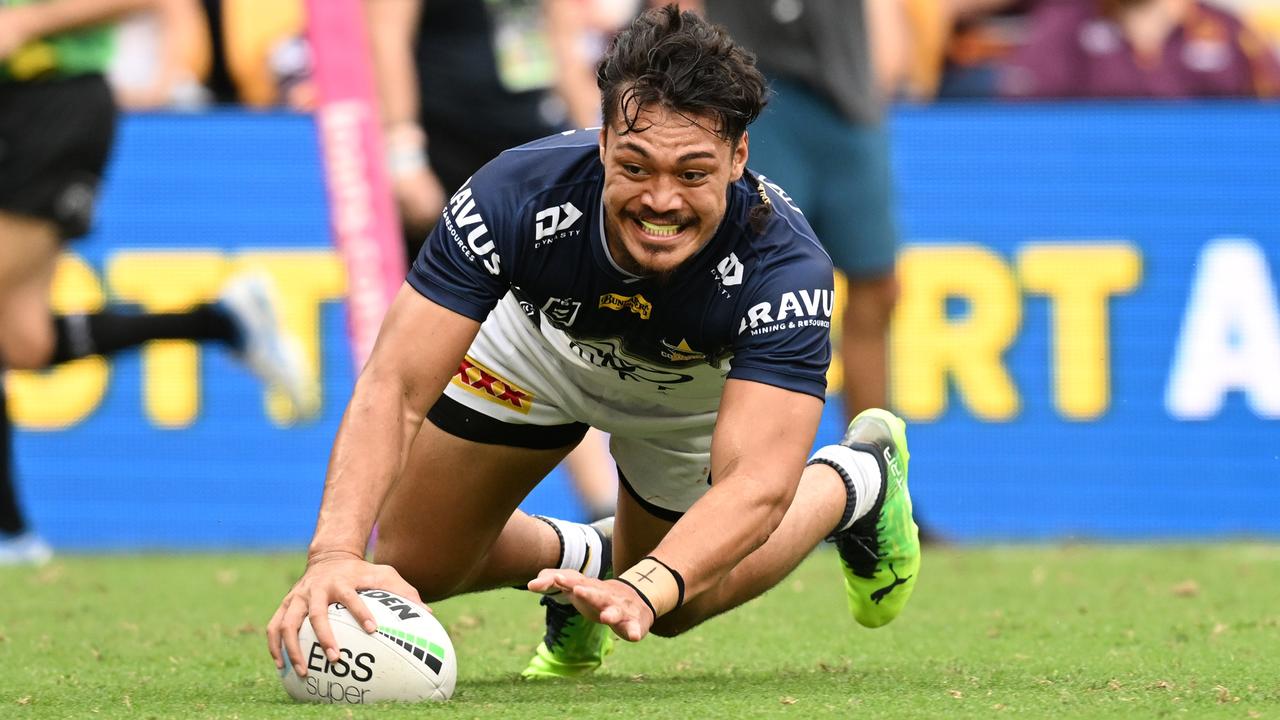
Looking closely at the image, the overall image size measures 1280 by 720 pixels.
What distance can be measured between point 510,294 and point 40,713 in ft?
5.86

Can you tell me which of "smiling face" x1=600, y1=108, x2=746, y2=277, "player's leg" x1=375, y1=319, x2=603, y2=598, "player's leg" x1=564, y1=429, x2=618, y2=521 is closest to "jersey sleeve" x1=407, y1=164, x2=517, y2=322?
"smiling face" x1=600, y1=108, x2=746, y2=277

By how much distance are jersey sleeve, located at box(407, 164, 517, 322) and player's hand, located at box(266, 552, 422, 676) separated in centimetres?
61

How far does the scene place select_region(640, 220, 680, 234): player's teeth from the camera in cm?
420

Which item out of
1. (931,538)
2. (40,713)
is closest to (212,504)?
(931,538)

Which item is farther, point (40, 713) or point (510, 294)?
point (510, 294)

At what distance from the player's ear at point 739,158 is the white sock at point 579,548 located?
4.71 feet

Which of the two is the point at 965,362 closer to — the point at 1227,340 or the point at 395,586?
the point at 1227,340

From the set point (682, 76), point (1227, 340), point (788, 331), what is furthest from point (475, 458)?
point (1227, 340)

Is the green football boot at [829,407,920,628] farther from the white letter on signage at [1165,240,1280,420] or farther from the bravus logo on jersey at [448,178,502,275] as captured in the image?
the white letter on signage at [1165,240,1280,420]

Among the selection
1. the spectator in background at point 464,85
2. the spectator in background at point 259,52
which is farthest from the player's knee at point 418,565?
the spectator in background at point 259,52

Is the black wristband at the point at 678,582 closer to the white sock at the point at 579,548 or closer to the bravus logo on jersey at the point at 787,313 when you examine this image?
the bravus logo on jersey at the point at 787,313

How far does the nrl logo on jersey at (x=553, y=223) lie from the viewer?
4.46 meters

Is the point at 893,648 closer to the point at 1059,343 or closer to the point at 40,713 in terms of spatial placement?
the point at 40,713

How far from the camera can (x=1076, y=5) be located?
9867mm
